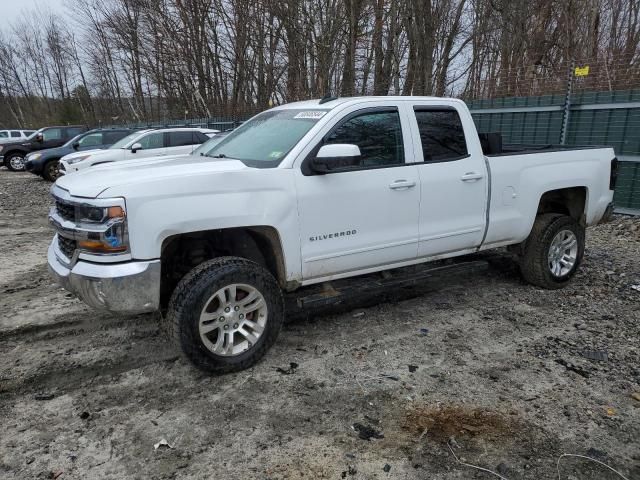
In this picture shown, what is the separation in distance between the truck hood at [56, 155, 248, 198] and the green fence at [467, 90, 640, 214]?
7.35 meters

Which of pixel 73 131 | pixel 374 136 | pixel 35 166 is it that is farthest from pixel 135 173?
pixel 73 131

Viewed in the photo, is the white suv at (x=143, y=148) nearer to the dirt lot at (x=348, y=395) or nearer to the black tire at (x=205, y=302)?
the dirt lot at (x=348, y=395)

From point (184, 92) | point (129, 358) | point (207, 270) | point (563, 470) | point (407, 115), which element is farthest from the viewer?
point (184, 92)

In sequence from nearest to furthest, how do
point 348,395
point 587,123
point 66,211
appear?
1. point 348,395
2. point 66,211
3. point 587,123

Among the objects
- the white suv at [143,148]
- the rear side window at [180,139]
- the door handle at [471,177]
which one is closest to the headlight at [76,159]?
the white suv at [143,148]

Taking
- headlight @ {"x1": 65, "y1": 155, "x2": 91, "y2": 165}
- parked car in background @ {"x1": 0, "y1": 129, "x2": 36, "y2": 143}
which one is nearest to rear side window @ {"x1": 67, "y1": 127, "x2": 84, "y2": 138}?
headlight @ {"x1": 65, "y1": 155, "x2": 91, "y2": 165}

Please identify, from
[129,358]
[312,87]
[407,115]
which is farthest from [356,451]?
[312,87]

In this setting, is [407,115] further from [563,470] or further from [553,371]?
[563,470]

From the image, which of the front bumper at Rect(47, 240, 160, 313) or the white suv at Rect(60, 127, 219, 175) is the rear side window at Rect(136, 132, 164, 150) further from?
the front bumper at Rect(47, 240, 160, 313)

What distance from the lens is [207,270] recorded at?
134 inches

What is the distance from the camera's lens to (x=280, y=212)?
357cm

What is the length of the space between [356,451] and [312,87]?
1570 centimetres

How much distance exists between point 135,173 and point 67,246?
75 centimetres

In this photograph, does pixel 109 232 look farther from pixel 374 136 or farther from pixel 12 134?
pixel 12 134
